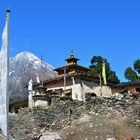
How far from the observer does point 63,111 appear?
1174 inches

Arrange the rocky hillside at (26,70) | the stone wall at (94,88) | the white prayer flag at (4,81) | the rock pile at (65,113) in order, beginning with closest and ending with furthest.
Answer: the white prayer flag at (4,81) → the rock pile at (65,113) → the stone wall at (94,88) → the rocky hillside at (26,70)

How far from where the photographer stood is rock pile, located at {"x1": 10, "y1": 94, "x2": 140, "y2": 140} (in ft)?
93.7

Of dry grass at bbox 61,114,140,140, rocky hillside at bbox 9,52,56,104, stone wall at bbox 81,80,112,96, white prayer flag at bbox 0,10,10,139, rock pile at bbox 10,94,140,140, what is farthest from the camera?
rocky hillside at bbox 9,52,56,104

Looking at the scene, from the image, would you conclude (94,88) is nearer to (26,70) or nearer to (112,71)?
(112,71)

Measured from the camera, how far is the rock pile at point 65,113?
28.5 meters

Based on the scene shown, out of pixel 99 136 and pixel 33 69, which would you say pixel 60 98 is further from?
pixel 33 69

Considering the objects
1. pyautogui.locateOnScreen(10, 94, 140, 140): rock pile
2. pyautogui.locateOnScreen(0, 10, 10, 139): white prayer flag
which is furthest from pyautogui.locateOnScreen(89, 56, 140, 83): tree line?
pyautogui.locateOnScreen(0, 10, 10, 139): white prayer flag

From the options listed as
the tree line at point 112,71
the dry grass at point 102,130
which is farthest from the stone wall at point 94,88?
the dry grass at point 102,130

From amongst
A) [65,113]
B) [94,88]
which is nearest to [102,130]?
[65,113]

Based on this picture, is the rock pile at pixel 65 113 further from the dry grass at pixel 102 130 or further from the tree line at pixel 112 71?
the tree line at pixel 112 71

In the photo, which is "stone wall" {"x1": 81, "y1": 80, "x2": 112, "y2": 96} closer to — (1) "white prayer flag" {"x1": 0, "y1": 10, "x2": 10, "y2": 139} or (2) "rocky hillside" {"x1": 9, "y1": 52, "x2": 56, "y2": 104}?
(1) "white prayer flag" {"x1": 0, "y1": 10, "x2": 10, "y2": 139}

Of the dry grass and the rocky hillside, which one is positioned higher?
the rocky hillside

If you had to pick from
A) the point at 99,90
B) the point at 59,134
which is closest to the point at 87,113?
the point at 59,134

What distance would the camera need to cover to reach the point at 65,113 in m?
29.6
